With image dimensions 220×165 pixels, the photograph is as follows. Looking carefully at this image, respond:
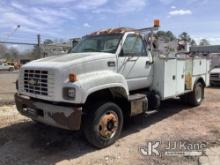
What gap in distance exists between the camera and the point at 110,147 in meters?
5.38

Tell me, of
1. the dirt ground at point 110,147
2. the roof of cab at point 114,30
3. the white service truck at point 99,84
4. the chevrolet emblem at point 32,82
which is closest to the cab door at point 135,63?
the white service truck at point 99,84

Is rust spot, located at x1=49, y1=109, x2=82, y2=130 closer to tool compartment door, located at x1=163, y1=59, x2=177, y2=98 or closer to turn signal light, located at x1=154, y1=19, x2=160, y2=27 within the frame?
tool compartment door, located at x1=163, y1=59, x2=177, y2=98

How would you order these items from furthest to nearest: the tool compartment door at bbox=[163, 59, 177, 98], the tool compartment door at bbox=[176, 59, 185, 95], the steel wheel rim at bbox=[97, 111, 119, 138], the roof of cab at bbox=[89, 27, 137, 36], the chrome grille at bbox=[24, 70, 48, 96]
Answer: the tool compartment door at bbox=[176, 59, 185, 95] < the tool compartment door at bbox=[163, 59, 177, 98] < the roof of cab at bbox=[89, 27, 137, 36] < the steel wheel rim at bbox=[97, 111, 119, 138] < the chrome grille at bbox=[24, 70, 48, 96]

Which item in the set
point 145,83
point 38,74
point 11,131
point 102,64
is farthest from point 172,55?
point 11,131

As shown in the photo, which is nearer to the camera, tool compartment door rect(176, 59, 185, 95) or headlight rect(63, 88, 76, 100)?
headlight rect(63, 88, 76, 100)

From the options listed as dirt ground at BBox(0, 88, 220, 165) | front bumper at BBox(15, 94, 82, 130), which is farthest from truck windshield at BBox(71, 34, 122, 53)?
dirt ground at BBox(0, 88, 220, 165)

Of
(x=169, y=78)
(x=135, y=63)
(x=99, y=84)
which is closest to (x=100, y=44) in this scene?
(x=135, y=63)

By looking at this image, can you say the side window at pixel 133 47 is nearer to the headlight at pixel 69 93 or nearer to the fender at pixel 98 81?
the fender at pixel 98 81

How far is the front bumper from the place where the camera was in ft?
15.4

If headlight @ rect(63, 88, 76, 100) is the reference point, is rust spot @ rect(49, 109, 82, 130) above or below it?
below

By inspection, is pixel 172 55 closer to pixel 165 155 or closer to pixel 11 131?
pixel 165 155

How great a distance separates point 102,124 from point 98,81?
2.84 feet

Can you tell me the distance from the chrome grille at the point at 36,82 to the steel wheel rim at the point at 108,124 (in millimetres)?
1208

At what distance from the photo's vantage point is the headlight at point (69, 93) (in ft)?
15.4
